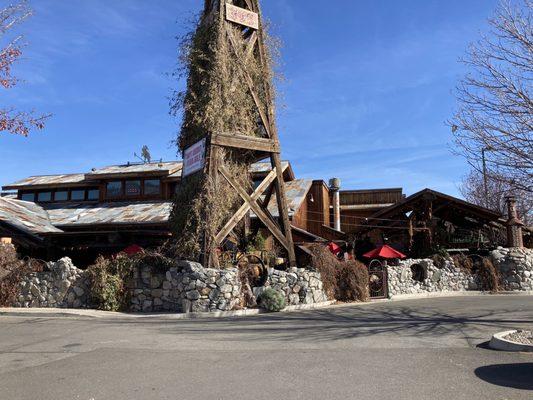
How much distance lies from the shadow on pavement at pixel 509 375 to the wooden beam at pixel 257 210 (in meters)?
11.0

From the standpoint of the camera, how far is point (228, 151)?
57.8ft

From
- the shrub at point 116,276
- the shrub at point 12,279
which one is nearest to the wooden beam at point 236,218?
the shrub at point 116,276

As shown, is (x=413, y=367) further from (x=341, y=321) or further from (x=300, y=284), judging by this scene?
(x=300, y=284)

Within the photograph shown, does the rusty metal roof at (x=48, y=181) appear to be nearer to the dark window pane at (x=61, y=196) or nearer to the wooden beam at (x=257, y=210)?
the dark window pane at (x=61, y=196)

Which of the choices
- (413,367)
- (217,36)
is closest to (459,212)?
(217,36)

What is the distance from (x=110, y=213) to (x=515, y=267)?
20372 mm

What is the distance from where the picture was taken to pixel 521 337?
29.6 ft

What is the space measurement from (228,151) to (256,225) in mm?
4005

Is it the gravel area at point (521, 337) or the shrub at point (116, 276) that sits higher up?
the shrub at point (116, 276)

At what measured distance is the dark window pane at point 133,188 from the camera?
27.9 m

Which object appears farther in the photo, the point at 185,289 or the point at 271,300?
the point at 271,300

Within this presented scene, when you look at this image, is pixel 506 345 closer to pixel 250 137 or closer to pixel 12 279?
pixel 250 137

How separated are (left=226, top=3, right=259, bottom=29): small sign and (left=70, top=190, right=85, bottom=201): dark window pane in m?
16.3

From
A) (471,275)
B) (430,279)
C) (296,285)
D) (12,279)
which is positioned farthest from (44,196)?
(471,275)
